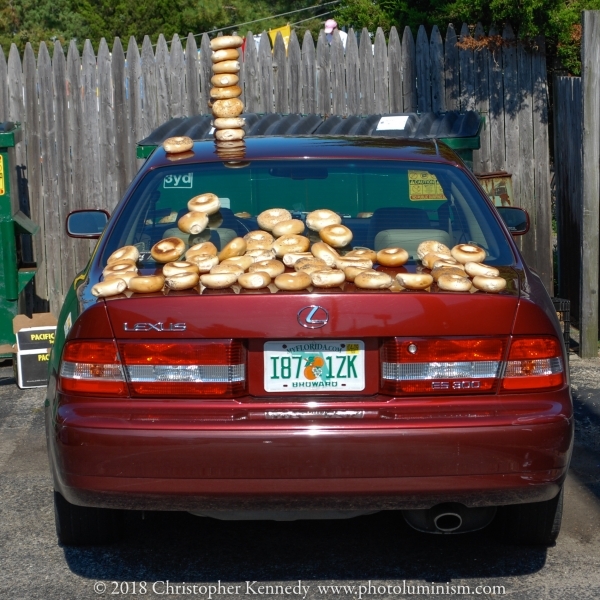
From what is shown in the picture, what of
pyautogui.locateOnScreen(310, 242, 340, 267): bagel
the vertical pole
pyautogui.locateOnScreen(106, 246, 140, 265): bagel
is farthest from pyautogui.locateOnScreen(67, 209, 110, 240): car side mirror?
the vertical pole

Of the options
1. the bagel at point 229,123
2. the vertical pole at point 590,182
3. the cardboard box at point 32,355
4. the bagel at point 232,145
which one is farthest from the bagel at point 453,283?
the vertical pole at point 590,182

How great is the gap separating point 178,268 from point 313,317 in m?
0.60

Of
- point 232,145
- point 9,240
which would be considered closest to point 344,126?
point 9,240

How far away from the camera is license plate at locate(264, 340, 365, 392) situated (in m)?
3.49

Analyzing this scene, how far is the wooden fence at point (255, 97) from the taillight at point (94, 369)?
232 inches

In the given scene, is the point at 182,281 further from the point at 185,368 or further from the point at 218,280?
the point at 185,368

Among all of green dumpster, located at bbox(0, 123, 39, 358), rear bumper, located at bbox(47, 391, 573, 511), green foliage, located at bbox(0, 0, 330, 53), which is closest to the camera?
rear bumper, located at bbox(47, 391, 573, 511)

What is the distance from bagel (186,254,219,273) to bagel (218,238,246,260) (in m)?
0.10

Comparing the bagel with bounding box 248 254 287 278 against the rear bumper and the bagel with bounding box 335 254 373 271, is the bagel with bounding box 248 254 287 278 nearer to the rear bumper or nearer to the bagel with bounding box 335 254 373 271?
the bagel with bounding box 335 254 373 271

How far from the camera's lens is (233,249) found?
13.4 feet

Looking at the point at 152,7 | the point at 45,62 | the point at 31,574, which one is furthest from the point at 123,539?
the point at 152,7

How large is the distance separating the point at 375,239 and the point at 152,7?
112 ft

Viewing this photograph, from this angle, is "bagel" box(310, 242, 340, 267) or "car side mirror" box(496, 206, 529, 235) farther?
"car side mirror" box(496, 206, 529, 235)

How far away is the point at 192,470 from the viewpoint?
343cm
